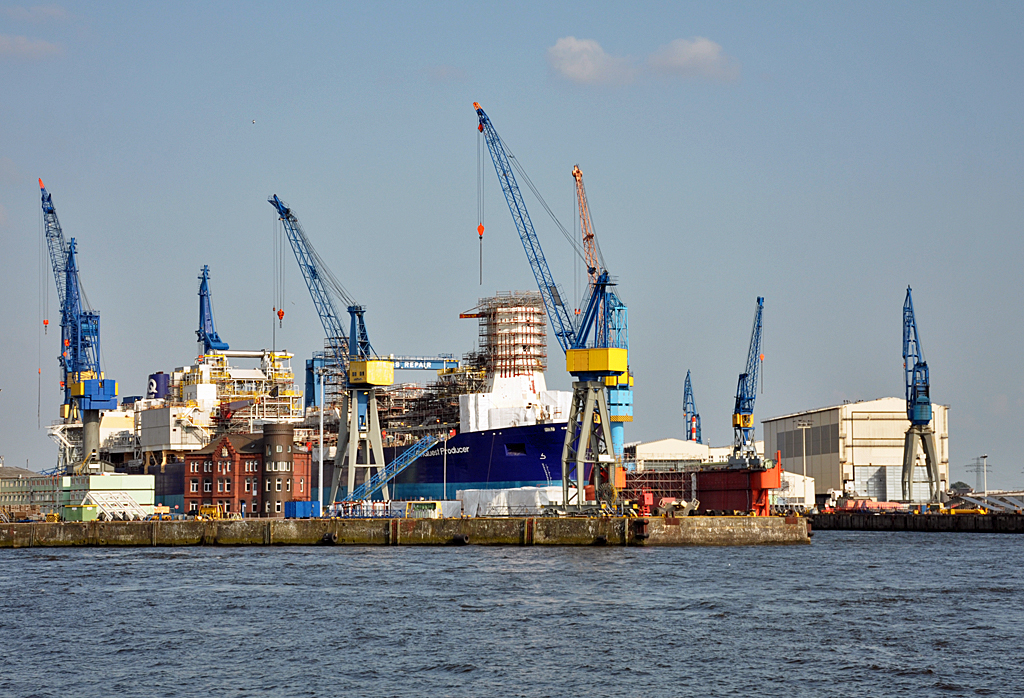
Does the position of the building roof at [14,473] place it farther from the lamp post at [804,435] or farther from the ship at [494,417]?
the lamp post at [804,435]

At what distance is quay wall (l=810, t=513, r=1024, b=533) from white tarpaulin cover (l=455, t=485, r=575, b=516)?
28376 mm

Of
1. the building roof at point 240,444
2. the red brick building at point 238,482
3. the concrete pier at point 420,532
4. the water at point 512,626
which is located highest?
the building roof at point 240,444

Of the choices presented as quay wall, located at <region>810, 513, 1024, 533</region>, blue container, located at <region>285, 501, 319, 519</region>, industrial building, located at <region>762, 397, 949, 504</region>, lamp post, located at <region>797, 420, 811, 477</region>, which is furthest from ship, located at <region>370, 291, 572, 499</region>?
lamp post, located at <region>797, 420, 811, 477</region>

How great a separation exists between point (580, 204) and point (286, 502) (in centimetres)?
Result: 4511

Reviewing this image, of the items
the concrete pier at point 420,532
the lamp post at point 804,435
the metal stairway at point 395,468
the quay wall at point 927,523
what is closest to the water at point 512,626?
the concrete pier at point 420,532

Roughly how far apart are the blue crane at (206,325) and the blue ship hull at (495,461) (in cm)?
4713

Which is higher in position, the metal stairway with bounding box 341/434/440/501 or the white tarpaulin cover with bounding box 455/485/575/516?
the metal stairway with bounding box 341/434/440/501

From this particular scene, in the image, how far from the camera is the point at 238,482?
119m

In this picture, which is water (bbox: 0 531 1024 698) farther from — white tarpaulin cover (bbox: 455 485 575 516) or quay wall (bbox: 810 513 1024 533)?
quay wall (bbox: 810 513 1024 533)

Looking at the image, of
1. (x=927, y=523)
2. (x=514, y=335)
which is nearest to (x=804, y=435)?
(x=927, y=523)

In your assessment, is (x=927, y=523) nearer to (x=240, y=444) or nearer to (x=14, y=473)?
(x=240, y=444)

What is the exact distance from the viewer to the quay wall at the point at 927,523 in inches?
→ 4941

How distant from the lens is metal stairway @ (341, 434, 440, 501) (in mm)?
111500

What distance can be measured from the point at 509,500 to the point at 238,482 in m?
26.2
